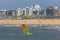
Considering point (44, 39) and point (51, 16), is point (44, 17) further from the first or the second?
point (44, 39)

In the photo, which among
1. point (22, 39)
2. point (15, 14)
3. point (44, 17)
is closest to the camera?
point (22, 39)


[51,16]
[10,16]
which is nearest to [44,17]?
[51,16]

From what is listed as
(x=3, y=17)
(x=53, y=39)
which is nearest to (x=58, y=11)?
(x=3, y=17)

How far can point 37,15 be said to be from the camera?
361 ft

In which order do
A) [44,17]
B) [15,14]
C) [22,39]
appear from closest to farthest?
[22,39]
[44,17]
[15,14]

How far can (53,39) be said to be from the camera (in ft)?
119

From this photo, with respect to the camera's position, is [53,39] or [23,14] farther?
[23,14]

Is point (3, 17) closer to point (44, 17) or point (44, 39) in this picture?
point (44, 17)

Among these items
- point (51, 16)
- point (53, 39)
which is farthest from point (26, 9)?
point (53, 39)

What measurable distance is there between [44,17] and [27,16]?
5348 millimetres

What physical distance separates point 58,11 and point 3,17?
649 inches

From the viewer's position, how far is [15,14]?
363 feet

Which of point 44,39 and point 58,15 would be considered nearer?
point 44,39

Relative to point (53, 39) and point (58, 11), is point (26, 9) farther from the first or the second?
point (53, 39)
